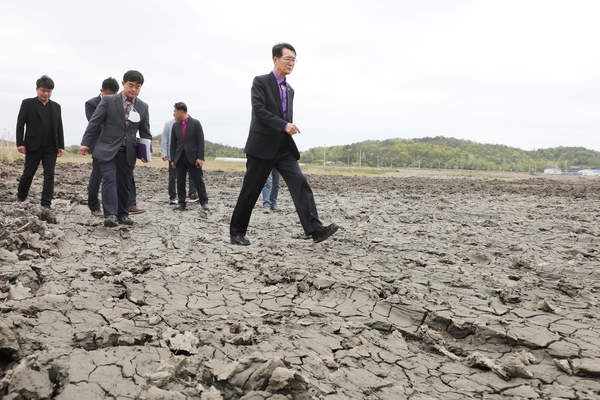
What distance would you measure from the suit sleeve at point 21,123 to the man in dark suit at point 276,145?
386cm

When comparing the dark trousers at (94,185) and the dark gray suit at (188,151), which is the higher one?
the dark gray suit at (188,151)

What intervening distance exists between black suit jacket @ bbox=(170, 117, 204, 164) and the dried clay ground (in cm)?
234

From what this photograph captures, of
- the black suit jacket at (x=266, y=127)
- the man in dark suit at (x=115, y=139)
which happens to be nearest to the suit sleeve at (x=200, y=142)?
the man in dark suit at (x=115, y=139)

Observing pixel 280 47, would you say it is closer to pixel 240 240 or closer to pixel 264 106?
pixel 264 106

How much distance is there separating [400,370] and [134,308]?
1668mm

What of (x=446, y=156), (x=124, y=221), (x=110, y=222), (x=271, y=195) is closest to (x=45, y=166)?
(x=124, y=221)

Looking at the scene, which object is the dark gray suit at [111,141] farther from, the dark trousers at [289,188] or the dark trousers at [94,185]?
the dark trousers at [289,188]

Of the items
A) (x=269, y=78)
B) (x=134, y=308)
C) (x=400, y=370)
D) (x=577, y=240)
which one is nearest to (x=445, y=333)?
(x=400, y=370)

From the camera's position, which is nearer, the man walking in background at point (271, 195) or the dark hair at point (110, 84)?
the dark hair at point (110, 84)

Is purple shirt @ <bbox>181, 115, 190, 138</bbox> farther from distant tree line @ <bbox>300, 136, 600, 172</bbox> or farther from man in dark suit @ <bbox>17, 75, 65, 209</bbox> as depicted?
distant tree line @ <bbox>300, 136, 600, 172</bbox>

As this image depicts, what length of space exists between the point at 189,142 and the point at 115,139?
6.85 feet

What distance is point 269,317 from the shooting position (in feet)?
9.06

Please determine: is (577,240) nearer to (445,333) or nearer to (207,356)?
(445,333)

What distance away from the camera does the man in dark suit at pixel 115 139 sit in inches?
215
